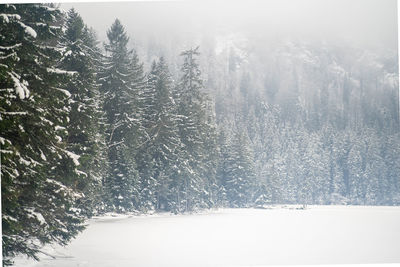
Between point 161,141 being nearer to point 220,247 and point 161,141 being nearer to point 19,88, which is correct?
point 220,247

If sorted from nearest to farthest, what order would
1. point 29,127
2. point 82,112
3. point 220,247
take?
point 29,127
point 82,112
point 220,247

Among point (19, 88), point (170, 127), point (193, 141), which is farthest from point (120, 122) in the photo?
point (19, 88)

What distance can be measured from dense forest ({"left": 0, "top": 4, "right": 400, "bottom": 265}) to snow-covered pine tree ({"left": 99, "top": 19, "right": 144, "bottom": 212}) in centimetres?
9

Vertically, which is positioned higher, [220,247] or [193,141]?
[193,141]

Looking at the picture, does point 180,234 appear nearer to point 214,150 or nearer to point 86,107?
point 86,107

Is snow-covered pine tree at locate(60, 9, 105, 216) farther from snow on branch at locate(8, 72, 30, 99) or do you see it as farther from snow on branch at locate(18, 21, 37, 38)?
snow on branch at locate(8, 72, 30, 99)

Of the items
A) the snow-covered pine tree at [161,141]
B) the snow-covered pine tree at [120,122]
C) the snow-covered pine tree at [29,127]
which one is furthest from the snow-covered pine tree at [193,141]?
the snow-covered pine tree at [29,127]

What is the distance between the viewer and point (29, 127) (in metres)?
12.1

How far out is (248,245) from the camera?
62.8 feet

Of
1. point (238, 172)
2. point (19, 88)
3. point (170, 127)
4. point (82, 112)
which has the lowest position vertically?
point (238, 172)

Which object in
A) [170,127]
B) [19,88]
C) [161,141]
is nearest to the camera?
[19,88]

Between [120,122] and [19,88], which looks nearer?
[19,88]

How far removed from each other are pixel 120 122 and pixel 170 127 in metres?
5.35

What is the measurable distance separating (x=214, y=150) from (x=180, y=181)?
23.5 ft
